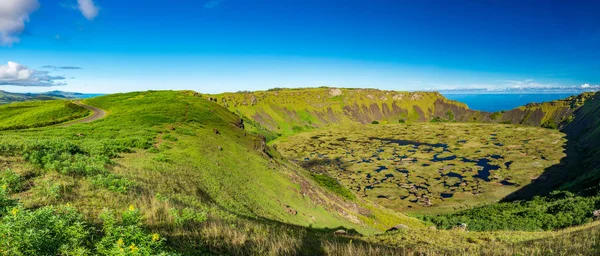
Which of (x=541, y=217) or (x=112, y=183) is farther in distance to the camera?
(x=541, y=217)

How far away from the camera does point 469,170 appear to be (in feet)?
344

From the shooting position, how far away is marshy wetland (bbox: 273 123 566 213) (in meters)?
79.3

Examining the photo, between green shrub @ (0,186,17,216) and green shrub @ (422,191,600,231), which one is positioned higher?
green shrub @ (0,186,17,216)

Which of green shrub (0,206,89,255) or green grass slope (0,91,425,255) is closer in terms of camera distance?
green shrub (0,206,89,255)

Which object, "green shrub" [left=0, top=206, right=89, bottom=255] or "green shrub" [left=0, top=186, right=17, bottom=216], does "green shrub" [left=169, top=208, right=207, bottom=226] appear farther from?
"green shrub" [left=0, top=186, right=17, bottom=216]

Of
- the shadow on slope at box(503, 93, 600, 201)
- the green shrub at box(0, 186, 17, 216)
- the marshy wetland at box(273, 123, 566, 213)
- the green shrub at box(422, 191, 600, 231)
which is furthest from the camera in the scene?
the marshy wetland at box(273, 123, 566, 213)

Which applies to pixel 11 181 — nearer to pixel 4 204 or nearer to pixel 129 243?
pixel 4 204

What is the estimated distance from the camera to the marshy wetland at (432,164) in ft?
260

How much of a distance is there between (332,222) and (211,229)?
24.9 meters

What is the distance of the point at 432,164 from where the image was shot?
379 feet

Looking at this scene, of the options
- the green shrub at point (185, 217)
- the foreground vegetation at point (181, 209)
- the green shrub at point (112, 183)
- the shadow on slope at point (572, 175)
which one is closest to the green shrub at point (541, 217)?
the foreground vegetation at point (181, 209)

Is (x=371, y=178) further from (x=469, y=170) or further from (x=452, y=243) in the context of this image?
(x=452, y=243)

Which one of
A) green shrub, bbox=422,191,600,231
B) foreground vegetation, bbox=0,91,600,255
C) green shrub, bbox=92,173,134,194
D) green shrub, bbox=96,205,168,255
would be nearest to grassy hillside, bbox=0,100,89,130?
foreground vegetation, bbox=0,91,600,255

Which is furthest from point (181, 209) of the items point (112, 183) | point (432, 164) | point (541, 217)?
point (432, 164)
